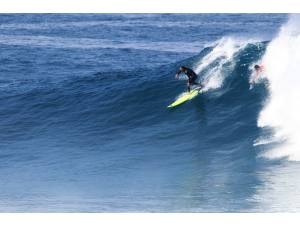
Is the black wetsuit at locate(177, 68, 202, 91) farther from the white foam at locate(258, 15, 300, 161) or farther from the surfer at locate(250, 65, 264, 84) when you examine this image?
the white foam at locate(258, 15, 300, 161)

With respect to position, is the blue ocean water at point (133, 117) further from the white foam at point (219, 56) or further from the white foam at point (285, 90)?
the white foam at point (285, 90)

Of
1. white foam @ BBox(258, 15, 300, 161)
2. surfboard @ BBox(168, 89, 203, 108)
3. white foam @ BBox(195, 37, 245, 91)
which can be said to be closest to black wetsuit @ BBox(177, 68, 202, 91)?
surfboard @ BBox(168, 89, 203, 108)

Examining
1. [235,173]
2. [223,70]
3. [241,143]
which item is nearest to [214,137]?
[241,143]

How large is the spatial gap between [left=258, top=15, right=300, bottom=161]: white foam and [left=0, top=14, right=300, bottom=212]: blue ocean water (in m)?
0.27

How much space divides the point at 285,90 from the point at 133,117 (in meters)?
3.65

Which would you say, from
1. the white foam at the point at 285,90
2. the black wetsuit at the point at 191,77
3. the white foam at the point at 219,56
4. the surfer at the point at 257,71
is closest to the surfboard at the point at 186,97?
the black wetsuit at the point at 191,77

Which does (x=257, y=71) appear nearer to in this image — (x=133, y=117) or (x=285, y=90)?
(x=285, y=90)

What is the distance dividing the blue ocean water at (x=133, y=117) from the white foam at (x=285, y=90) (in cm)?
27

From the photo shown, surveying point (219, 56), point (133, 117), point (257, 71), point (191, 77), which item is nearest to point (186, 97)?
point (191, 77)

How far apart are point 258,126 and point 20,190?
203 inches

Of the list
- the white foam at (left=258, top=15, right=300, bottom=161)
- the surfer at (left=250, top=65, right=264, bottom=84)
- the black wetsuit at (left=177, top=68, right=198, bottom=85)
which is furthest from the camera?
the surfer at (left=250, top=65, right=264, bottom=84)

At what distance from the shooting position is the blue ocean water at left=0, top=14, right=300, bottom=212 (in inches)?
451

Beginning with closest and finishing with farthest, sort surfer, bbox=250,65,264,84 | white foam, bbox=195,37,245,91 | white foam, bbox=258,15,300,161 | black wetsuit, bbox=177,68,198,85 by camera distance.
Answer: white foam, bbox=258,15,300,161
black wetsuit, bbox=177,68,198,85
surfer, bbox=250,65,264,84
white foam, bbox=195,37,245,91
